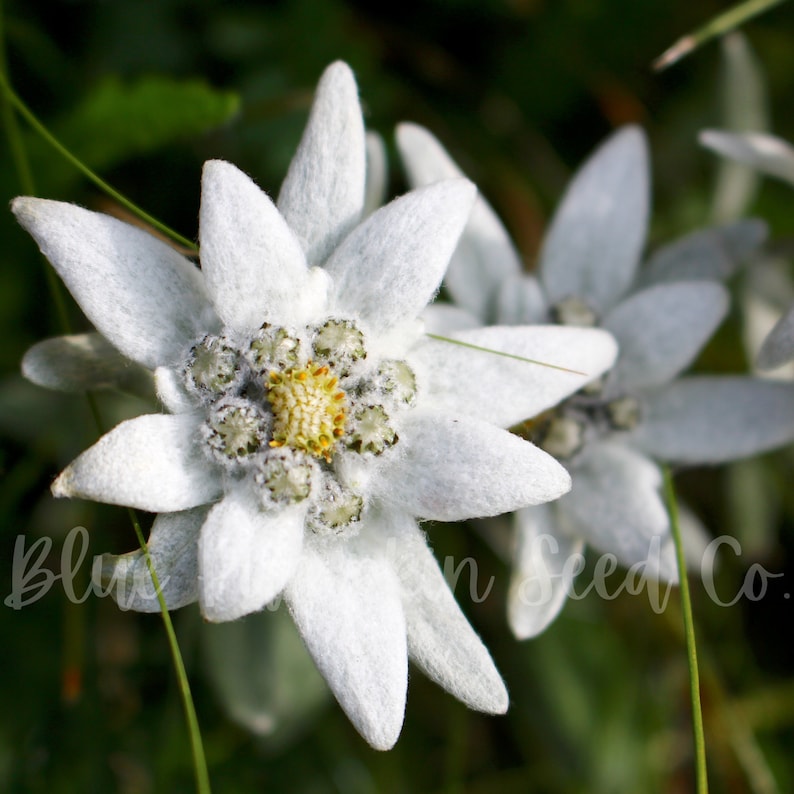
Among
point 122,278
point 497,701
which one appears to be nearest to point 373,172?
point 122,278

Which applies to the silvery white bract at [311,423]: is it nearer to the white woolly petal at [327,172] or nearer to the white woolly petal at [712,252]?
the white woolly petal at [327,172]

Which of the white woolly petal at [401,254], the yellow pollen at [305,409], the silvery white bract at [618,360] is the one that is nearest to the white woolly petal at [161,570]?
the yellow pollen at [305,409]

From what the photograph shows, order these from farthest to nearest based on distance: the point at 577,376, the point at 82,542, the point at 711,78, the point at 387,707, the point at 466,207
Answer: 1. the point at 711,78
2. the point at 82,542
3. the point at 577,376
4. the point at 466,207
5. the point at 387,707

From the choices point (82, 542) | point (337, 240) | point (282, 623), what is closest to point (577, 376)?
point (337, 240)

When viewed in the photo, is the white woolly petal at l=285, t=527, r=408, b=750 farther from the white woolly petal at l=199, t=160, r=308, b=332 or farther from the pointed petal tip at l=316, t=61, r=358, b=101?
the pointed petal tip at l=316, t=61, r=358, b=101

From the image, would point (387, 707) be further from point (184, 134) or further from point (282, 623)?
point (184, 134)

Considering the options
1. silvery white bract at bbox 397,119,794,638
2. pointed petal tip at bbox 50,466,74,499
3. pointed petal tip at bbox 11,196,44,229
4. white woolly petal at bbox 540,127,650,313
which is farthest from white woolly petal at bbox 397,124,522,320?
pointed petal tip at bbox 50,466,74,499

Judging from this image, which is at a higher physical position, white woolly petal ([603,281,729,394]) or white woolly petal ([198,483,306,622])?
white woolly petal ([603,281,729,394])
